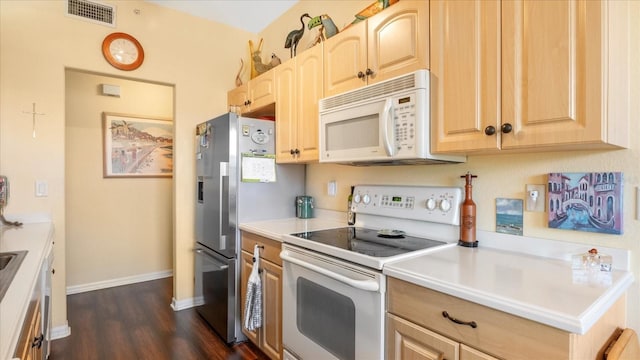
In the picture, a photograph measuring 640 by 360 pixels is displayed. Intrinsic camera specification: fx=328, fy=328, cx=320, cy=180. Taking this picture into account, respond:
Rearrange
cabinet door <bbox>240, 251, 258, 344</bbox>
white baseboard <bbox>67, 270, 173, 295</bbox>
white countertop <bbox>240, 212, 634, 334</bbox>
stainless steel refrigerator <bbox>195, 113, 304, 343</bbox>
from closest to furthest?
white countertop <bbox>240, 212, 634, 334</bbox>
cabinet door <bbox>240, 251, 258, 344</bbox>
stainless steel refrigerator <bbox>195, 113, 304, 343</bbox>
white baseboard <bbox>67, 270, 173, 295</bbox>

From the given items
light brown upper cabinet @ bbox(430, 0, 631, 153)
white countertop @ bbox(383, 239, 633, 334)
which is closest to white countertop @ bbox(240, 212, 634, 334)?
white countertop @ bbox(383, 239, 633, 334)

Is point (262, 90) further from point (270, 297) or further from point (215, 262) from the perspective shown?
point (270, 297)

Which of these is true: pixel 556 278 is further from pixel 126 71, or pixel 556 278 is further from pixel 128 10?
pixel 128 10

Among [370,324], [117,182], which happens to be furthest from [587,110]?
[117,182]

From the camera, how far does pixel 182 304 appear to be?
291cm

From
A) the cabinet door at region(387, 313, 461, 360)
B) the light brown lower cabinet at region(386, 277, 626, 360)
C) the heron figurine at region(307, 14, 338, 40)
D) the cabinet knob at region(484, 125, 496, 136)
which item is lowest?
the cabinet door at region(387, 313, 461, 360)

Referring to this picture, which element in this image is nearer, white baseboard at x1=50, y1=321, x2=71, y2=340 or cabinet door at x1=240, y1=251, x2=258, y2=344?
cabinet door at x1=240, y1=251, x2=258, y2=344

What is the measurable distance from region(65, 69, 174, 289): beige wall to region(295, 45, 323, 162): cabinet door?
1.78 m

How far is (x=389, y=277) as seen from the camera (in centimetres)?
124

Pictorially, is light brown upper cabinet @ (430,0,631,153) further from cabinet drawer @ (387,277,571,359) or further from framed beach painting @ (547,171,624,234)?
cabinet drawer @ (387,277,571,359)

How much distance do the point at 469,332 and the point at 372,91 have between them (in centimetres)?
110

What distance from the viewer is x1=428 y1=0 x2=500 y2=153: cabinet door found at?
1.22 m

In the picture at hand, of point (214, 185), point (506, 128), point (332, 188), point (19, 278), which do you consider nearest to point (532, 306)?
point (506, 128)

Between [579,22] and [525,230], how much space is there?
813mm
